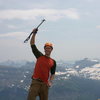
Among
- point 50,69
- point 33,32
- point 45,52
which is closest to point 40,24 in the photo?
point 33,32

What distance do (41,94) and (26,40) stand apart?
2574 millimetres

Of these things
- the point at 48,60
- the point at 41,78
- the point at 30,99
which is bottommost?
the point at 30,99

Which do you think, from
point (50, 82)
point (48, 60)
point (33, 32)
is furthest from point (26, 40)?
point (50, 82)

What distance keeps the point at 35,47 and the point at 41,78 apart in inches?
56.0

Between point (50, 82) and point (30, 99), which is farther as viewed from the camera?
point (50, 82)

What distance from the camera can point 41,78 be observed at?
11.9m

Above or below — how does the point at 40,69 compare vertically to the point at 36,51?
below

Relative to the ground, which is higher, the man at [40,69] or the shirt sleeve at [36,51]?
the shirt sleeve at [36,51]

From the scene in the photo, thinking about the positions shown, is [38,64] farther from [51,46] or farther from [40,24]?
[40,24]

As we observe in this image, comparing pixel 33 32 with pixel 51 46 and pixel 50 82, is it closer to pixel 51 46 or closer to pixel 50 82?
pixel 51 46

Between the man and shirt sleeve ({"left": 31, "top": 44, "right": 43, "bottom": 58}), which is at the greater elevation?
shirt sleeve ({"left": 31, "top": 44, "right": 43, "bottom": 58})

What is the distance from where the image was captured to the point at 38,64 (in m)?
11.8

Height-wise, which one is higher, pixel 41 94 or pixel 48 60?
pixel 48 60

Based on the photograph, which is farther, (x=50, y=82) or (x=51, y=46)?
(x=50, y=82)
